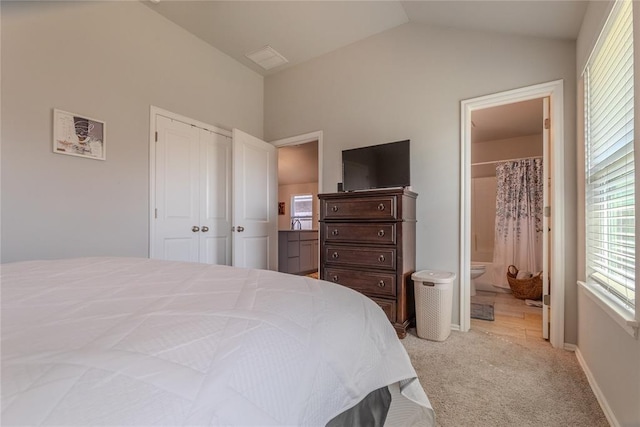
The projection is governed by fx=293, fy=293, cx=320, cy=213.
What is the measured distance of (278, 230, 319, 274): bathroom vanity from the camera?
211 inches


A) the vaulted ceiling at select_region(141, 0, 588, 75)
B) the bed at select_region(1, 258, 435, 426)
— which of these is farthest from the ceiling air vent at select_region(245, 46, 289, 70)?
the bed at select_region(1, 258, 435, 426)

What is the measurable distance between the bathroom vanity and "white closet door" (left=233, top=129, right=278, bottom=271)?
160cm

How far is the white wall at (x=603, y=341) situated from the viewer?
1.17 metres

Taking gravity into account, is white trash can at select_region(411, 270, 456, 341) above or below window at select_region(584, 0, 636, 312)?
below

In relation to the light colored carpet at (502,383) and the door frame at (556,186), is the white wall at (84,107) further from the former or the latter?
the door frame at (556,186)

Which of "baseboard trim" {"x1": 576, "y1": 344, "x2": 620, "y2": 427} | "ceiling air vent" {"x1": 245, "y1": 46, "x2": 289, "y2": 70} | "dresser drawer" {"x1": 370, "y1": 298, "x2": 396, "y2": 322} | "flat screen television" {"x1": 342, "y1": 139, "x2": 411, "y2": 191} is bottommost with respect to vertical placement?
"baseboard trim" {"x1": 576, "y1": 344, "x2": 620, "y2": 427}

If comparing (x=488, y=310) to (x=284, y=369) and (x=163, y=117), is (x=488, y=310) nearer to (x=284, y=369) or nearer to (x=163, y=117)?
(x=284, y=369)

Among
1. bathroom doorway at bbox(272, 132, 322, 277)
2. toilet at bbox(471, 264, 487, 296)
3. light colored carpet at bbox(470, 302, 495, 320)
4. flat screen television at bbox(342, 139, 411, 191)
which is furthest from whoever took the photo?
bathroom doorway at bbox(272, 132, 322, 277)

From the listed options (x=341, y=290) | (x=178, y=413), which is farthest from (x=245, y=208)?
(x=178, y=413)

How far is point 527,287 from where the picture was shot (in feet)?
11.8

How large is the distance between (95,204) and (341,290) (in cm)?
226

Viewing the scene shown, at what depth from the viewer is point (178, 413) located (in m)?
0.42

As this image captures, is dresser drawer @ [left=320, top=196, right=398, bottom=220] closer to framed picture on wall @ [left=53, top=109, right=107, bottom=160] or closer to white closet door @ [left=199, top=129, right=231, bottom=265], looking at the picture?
white closet door @ [left=199, top=129, right=231, bottom=265]

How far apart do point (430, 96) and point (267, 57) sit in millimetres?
1937
